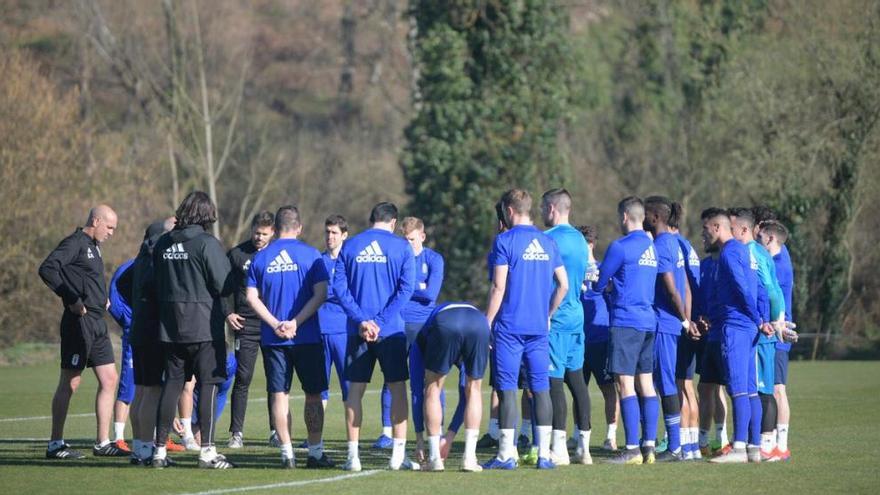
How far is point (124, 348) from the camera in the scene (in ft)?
46.6

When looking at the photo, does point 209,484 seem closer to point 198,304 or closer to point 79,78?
point 198,304

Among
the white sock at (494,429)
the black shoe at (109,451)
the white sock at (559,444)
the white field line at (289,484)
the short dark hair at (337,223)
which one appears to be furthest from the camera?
the short dark hair at (337,223)

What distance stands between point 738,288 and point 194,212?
511 centimetres

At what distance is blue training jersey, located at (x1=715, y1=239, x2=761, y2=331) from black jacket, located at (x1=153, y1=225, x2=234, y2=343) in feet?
15.3

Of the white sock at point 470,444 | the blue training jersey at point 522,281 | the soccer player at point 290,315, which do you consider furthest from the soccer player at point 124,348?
the blue training jersey at point 522,281

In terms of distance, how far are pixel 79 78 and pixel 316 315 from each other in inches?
1477

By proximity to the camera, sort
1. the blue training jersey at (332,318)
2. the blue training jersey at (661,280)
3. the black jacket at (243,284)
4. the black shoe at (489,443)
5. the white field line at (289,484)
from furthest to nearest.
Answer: the black shoe at (489,443) < the black jacket at (243,284) < the blue training jersey at (332,318) < the blue training jersey at (661,280) < the white field line at (289,484)

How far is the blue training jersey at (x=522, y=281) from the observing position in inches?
457

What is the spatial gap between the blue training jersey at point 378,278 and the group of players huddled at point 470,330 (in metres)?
0.02

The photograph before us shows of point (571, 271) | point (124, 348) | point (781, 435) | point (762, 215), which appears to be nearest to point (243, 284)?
point (124, 348)

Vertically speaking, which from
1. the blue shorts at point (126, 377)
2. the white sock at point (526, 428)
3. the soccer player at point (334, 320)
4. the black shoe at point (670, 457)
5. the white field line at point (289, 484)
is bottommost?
the white field line at point (289, 484)

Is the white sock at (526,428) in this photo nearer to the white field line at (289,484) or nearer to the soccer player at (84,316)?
the white field line at (289,484)

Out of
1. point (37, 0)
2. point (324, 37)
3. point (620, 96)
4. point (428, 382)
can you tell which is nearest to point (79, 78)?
point (37, 0)

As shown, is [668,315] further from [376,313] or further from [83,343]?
[83,343]
